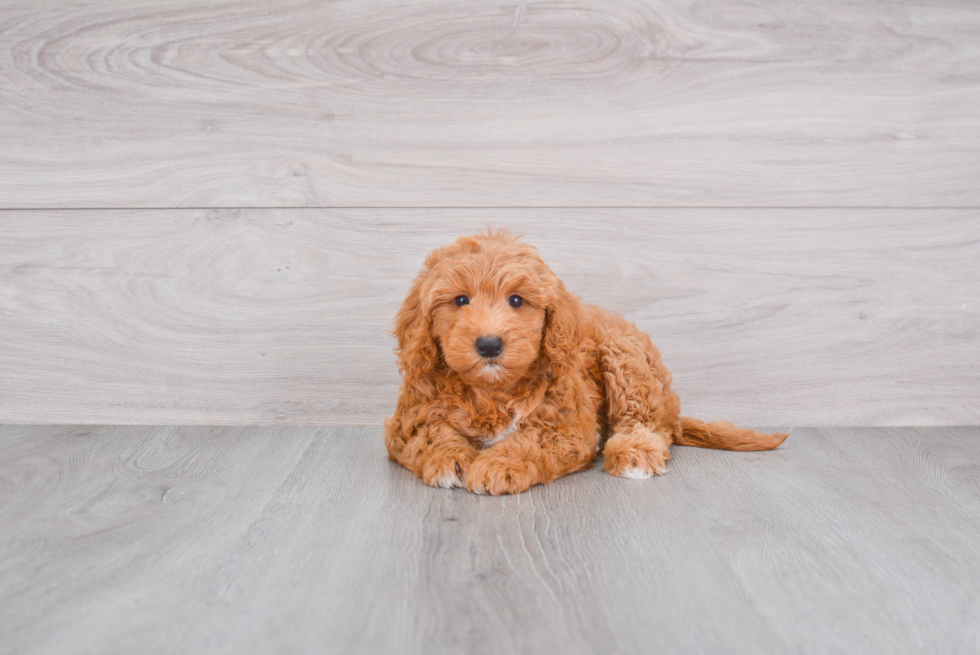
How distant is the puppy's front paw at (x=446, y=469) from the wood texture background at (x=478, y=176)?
0.69m

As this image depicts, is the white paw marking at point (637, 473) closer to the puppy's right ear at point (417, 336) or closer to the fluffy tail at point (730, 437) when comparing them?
the fluffy tail at point (730, 437)

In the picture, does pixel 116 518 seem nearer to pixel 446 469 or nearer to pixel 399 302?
pixel 446 469

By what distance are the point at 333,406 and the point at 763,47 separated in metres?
1.76

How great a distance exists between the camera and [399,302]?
225 centimetres

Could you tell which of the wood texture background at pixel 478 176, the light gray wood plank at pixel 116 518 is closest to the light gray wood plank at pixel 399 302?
the wood texture background at pixel 478 176

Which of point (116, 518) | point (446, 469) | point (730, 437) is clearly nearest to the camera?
point (116, 518)

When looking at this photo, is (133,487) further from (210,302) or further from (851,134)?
(851,134)

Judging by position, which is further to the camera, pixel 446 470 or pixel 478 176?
pixel 478 176

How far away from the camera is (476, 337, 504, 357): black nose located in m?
1.53

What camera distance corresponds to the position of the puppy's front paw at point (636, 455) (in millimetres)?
1727

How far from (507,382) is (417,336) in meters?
0.23

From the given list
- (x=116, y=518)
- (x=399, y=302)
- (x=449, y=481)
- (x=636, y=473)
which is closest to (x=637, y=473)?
(x=636, y=473)

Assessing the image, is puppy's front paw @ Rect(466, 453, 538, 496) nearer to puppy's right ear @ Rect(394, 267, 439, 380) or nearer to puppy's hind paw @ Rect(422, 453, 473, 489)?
puppy's hind paw @ Rect(422, 453, 473, 489)

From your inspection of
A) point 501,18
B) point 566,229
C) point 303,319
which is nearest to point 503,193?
point 566,229
